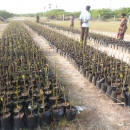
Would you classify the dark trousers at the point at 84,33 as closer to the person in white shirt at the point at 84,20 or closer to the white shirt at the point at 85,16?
the person in white shirt at the point at 84,20

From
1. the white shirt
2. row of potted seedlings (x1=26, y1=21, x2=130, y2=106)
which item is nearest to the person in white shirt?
the white shirt

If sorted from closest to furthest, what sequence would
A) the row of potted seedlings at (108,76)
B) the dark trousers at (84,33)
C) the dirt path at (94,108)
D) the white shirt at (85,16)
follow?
1. the dirt path at (94,108)
2. the row of potted seedlings at (108,76)
3. the white shirt at (85,16)
4. the dark trousers at (84,33)

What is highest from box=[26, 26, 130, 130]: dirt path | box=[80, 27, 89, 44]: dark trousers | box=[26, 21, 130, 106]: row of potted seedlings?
box=[80, 27, 89, 44]: dark trousers

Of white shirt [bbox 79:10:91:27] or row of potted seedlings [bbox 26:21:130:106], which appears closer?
row of potted seedlings [bbox 26:21:130:106]

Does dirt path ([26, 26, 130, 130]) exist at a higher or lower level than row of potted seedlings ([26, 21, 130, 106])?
lower

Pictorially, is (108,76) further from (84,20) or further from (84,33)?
(84,33)

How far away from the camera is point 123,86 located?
3.45 m

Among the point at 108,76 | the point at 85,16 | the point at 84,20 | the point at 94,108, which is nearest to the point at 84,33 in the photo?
the point at 84,20

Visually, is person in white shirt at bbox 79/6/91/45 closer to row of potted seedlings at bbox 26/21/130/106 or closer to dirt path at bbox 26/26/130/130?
row of potted seedlings at bbox 26/21/130/106

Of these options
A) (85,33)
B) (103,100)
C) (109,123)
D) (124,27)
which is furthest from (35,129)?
(124,27)

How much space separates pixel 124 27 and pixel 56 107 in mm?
7515

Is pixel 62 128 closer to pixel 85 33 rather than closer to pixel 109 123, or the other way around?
pixel 109 123

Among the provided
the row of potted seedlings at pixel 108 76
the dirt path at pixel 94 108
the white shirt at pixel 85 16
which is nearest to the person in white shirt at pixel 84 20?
the white shirt at pixel 85 16

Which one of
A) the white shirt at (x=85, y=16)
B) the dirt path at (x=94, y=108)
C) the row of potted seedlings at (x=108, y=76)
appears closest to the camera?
the dirt path at (x=94, y=108)
